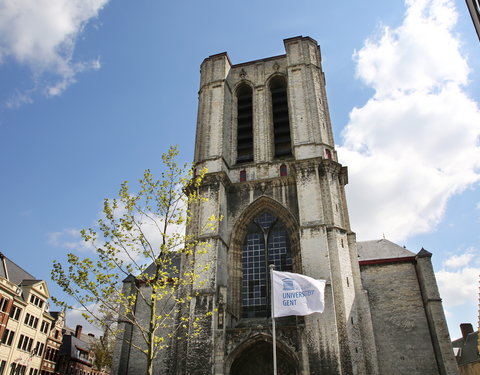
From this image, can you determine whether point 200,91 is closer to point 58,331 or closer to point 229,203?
point 229,203

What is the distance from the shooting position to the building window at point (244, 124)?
69.1ft

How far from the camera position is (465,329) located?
104ft

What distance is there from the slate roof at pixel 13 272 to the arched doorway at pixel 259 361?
17068mm

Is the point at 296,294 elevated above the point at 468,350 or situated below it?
below

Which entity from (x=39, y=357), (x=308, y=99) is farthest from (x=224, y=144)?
(x=39, y=357)

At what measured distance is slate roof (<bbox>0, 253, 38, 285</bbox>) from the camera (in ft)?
79.4

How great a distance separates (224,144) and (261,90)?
451 cm

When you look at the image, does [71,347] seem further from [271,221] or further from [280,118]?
[280,118]

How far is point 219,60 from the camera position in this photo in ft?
77.9

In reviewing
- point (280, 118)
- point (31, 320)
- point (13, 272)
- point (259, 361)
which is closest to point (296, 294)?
point (259, 361)

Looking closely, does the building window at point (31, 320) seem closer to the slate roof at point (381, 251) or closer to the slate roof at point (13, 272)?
the slate roof at point (13, 272)

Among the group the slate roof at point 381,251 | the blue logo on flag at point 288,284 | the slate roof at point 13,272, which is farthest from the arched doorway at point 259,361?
the slate roof at point 13,272

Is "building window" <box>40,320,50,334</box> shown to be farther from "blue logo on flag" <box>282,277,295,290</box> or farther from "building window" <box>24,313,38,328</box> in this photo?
"blue logo on flag" <box>282,277,295,290</box>

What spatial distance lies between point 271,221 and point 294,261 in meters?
2.36
